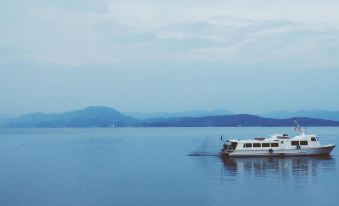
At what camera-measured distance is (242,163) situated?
76312mm

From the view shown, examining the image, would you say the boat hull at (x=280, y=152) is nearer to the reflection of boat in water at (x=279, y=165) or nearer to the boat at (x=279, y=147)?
the boat at (x=279, y=147)

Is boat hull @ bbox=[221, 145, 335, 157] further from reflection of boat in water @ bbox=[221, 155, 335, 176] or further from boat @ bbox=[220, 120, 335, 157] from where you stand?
reflection of boat in water @ bbox=[221, 155, 335, 176]

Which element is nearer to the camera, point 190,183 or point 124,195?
point 124,195

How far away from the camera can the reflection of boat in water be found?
66250 mm

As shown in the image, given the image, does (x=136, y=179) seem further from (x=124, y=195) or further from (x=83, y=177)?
(x=124, y=195)

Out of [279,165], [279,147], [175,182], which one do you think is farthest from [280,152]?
[175,182]

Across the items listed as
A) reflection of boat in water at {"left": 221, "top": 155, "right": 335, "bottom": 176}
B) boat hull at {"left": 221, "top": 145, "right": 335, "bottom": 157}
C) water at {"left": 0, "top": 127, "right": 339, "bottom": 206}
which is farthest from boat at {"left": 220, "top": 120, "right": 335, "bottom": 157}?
water at {"left": 0, "top": 127, "right": 339, "bottom": 206}

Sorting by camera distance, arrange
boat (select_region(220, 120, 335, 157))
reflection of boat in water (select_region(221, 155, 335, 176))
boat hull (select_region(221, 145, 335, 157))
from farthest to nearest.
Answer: boat (select_region(220, 120, 335, 157)), boat hull (select_region(221, 145, 335, 157)), reflection of boat in water (select_region(221, 155, 335, 176))

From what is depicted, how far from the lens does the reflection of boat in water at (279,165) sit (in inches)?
2608

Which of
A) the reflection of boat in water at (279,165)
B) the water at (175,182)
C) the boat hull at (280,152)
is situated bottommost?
the water at (175,182)

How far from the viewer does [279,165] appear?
72.8 meters

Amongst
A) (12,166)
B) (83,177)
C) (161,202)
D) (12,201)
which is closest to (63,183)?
(83,177)

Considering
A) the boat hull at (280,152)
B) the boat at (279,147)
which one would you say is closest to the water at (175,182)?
the boat hull at (280,152)

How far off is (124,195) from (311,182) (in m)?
21.9
